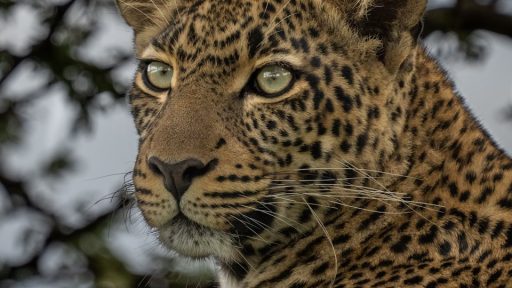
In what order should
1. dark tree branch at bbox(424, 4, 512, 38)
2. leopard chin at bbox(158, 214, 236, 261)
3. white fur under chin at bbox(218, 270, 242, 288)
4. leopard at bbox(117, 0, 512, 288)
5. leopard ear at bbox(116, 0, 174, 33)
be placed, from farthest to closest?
dark tree branch at bbox(424, 4, 512, 38), leopard ear at bbox(116, 0, 174, 33), white fur under chin at bbox(218, 270, 242, 288), leopard chin at bbox(158, 214, 236, 261), leopard at bbox(117, 0, 512, 288)

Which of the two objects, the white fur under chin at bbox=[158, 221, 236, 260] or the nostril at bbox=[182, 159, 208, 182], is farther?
the white fur under chin at bbox=[158, 221, 236, 260]

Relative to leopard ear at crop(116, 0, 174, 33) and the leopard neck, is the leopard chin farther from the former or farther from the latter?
leopard ear at crop(116, 0, 174, 33)

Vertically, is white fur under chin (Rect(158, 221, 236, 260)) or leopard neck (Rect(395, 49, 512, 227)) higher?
leopard neck (Rect(395, 49, 512, 227))

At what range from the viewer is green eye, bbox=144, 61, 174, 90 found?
7.37 metres

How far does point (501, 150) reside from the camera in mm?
7465

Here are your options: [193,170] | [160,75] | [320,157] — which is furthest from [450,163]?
[160,75]

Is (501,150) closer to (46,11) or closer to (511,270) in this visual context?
(511,270)

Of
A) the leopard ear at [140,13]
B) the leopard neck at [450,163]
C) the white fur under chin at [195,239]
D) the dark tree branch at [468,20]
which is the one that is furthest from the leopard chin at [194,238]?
the dark tree branch at [468,20]

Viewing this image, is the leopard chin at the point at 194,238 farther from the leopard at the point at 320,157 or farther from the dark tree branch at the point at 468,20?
the dark tree branch at the point at 468,20

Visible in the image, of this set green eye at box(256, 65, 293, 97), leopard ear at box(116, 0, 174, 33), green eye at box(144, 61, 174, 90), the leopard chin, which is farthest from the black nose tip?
leopard ear at box(116, 0, 174, 33)

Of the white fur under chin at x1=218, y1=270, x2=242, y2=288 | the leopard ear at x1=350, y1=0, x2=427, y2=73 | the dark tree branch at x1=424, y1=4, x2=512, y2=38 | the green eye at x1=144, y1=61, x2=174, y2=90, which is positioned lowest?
the white fur under chin at x1=218, y1=270, x2=242, y2=288

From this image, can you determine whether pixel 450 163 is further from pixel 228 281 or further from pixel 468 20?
pixel 468 20

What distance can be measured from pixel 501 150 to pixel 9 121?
215 inches

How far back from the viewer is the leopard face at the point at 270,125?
6.76 meters
